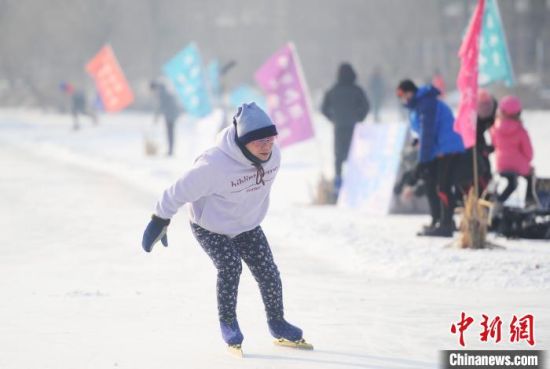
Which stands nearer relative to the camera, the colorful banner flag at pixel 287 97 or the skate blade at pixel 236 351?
the skate blade at pixel 236 351

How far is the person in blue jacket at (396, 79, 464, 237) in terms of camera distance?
34.6 ft

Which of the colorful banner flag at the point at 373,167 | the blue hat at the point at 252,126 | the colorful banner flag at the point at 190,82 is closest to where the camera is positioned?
the blue hat at the point at 252,126

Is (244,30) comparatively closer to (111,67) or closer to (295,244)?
(111,67)

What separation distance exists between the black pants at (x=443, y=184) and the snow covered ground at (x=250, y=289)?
0.37 meters

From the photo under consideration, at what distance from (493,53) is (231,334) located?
8.53 meters

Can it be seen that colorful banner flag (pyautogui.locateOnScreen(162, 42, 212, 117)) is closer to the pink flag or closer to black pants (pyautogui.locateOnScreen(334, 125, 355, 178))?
black pants (pyautogui.locateOnScreen(334, 125, 355, 178))

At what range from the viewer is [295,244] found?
10.9 meters

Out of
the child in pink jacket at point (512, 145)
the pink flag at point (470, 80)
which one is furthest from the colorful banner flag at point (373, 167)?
the pink flag at point (470, 80)

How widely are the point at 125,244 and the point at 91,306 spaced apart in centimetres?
318

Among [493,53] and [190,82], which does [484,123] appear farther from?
[190,82]

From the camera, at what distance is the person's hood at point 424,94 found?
34.5ft

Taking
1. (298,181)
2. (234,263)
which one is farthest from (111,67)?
(234,263)

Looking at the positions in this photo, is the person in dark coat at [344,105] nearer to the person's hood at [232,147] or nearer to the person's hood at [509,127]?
the person's hood at [509,127]

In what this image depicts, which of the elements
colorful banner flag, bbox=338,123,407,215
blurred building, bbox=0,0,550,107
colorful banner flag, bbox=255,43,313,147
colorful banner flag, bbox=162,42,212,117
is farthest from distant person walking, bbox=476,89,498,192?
blurred building, bbox=0,0,550,107
